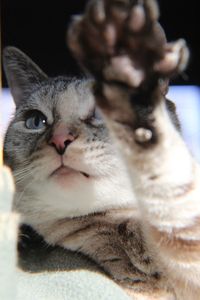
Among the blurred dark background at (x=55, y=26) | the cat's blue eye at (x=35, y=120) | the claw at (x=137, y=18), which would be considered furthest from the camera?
the cat's blue eye at (x=35, y=120)

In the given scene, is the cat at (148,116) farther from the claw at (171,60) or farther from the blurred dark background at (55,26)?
the blurred dark background at (55,26)

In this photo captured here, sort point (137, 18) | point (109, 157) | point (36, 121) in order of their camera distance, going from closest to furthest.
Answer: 1. point (137, 18)
2. point (109, 157)
3. point (36, 121)

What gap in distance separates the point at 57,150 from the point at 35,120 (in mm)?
133

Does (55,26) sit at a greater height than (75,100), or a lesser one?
greater

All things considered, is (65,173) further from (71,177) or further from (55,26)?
(55,26)

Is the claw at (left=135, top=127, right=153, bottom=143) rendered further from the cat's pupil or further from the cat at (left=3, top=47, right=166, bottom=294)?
the cat's pupil

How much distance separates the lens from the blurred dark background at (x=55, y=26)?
0.80 meters

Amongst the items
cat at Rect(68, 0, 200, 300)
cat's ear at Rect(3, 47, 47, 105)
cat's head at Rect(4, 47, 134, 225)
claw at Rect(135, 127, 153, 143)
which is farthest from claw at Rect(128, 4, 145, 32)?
cat's ear at Rect(3, 47, 47, 105)

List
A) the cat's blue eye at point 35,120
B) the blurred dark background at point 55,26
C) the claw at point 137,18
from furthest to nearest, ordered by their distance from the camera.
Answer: the cat's blue eye at point 35,120 → the blurred dark background at point 55,26 → the claw at point 137,18

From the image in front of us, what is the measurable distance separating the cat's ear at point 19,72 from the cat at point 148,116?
1.17 ft

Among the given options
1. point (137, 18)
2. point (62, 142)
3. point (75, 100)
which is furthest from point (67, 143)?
point (137, 18)

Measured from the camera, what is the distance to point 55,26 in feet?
2.65

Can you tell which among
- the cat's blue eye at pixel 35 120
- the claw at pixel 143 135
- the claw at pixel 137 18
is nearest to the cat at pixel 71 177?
the cat's blue eye at pixel 35 120

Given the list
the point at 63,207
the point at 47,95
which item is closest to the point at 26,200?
the point at 63,207
